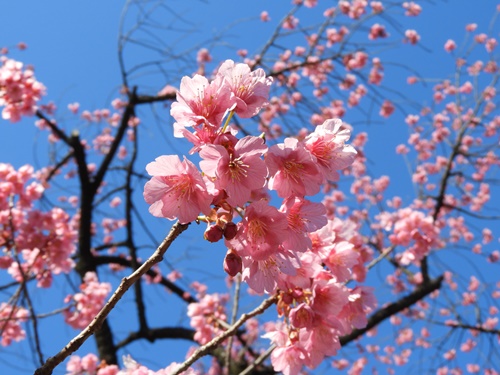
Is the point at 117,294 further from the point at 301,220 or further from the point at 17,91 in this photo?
the point at 17,91

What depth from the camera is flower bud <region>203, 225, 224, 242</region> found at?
1.05 m

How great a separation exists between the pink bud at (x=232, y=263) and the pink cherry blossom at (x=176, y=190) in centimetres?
14

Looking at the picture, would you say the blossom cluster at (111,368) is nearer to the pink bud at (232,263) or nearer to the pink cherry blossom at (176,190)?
the pink bud at (232,263)

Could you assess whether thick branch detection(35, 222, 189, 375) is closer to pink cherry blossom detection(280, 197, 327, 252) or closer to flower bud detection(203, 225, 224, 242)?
flower bud detection(203, 225, 224, 242)

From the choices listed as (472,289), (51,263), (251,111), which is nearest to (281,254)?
(251,111)

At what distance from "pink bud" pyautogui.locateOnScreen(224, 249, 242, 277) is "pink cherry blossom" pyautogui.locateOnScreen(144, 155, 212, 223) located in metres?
0.14

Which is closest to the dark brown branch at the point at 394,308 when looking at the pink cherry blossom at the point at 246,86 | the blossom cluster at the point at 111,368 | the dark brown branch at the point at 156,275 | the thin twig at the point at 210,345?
the dark brown branch at the point at 156,275

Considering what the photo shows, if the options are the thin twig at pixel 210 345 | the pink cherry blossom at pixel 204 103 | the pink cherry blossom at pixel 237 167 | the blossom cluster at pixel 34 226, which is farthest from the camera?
the blossom cluster at pixel 34 226

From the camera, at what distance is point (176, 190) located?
1107 millimetres

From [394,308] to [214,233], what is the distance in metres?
3.83

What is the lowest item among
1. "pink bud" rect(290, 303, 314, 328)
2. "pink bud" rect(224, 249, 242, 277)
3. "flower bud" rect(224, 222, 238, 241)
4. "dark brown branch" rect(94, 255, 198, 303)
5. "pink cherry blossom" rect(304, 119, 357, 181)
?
"pink bud" rect(290, 303, 314, 328)

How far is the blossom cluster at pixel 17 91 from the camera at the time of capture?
3328 millimetres

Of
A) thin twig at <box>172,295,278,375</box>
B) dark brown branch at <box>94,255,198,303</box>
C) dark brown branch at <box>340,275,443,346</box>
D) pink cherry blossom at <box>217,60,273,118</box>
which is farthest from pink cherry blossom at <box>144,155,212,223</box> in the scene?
dark brown branch at <box>94,255,198,303</box>

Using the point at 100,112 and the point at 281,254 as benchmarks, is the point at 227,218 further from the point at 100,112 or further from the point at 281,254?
the point at 100,112
